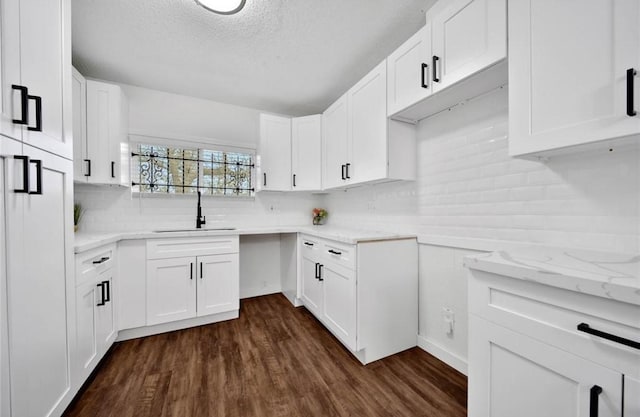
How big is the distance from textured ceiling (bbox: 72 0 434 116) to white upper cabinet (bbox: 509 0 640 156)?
2.83 ft

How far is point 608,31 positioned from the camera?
86cm

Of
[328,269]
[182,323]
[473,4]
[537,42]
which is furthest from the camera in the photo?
[182,323]

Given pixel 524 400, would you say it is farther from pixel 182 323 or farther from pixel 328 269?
pixel 182 323

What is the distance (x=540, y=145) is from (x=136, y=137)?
3.46 meters

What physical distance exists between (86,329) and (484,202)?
2688 millimetres

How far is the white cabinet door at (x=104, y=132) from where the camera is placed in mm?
2211

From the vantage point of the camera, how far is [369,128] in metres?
2.09

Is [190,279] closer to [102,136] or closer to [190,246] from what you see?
[190,246]

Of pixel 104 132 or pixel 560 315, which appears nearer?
pixel 560 315

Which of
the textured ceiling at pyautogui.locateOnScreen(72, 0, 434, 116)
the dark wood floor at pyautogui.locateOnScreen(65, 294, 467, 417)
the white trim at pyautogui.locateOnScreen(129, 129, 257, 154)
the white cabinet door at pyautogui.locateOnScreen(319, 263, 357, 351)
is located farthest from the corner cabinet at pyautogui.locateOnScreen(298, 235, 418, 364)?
the white trim at pyautogui.locateOnScreen(129, 129, 257, 154)

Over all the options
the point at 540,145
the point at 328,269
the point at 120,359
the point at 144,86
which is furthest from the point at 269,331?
the point at 144,86

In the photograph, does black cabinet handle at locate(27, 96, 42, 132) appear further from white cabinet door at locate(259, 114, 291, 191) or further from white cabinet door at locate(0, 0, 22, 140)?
white cabinet door at locate(259, 114, 291, 191)

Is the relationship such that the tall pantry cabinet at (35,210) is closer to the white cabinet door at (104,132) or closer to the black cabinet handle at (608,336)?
the white cabinet door at (104,132)

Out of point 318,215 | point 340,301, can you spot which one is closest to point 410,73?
point 340,301
